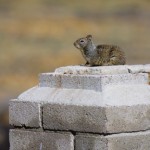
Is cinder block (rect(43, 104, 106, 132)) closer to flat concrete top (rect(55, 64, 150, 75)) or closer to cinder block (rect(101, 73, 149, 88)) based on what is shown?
cinder block (rect(101, 73, 149, 88))

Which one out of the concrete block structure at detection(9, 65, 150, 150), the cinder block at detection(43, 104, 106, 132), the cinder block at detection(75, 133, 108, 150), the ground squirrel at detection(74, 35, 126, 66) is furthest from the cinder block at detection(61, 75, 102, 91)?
the ground squirrel at detection(74, 35, 126, 66)

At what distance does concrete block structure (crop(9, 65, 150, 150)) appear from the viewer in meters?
6.84

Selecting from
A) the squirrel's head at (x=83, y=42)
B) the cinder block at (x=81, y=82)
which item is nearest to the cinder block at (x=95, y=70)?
the cinder block at (x=81, y=82)

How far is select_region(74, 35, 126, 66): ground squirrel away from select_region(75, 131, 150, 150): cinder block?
0.94m

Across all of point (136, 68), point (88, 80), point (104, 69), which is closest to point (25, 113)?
point (88, 80)

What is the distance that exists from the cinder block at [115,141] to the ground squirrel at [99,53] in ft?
3.08

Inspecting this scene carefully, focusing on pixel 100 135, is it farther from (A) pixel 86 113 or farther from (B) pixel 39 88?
(B) pixel 39 88

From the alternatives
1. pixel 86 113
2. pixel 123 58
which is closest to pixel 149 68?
pixel 123 58

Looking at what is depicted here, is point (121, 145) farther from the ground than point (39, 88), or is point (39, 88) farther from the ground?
point (39, 88)

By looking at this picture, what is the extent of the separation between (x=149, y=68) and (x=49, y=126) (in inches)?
41.6

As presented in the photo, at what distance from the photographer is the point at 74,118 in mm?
6977

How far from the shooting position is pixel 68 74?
24.0 feet

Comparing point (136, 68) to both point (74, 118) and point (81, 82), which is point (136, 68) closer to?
point (81, 82)

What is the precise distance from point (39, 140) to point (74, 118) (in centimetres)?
48
